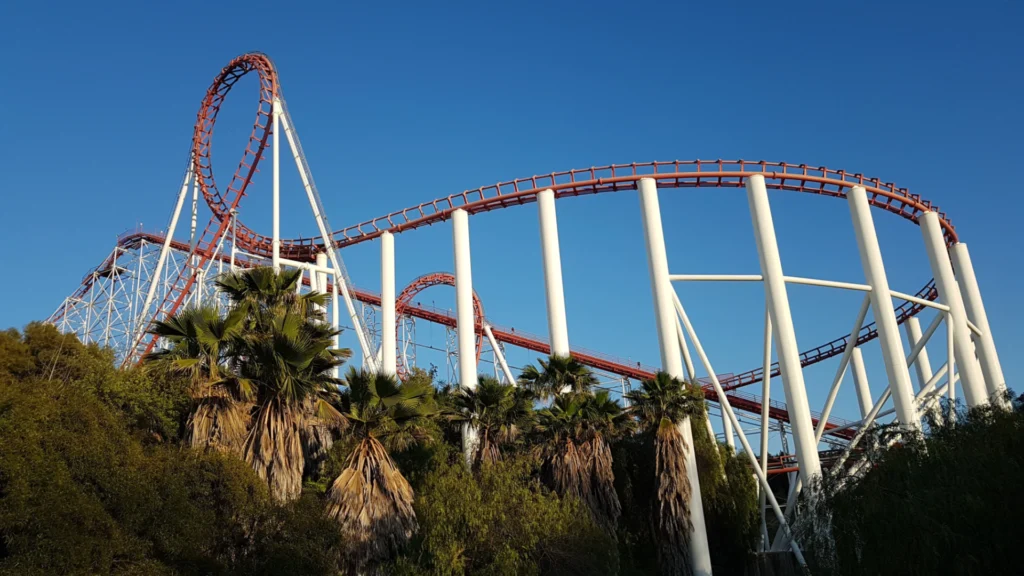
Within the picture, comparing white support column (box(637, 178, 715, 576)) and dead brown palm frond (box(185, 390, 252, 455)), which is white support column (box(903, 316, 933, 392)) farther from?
dead brown palm frond (box(185, 390, 252, 455))

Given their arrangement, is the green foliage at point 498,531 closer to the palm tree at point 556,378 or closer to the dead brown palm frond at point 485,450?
the dead brown palm frond at point 485,450

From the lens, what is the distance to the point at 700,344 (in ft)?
73.2

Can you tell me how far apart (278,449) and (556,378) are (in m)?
8.04

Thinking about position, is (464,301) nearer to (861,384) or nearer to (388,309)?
(388,309)

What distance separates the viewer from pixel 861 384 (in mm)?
32844

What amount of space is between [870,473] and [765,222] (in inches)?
415

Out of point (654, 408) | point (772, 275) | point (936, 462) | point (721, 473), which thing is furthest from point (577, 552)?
point (772, 275)

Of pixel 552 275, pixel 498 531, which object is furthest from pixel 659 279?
pixel 498 531

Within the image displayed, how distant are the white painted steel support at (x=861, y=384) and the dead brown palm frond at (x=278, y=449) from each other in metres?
25.6

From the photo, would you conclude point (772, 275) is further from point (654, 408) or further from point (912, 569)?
point (912, 569)

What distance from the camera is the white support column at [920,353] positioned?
→ 31.1 metres

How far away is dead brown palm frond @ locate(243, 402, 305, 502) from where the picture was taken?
13.3m

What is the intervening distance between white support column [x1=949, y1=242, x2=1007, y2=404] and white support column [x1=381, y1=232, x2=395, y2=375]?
63.4 ft

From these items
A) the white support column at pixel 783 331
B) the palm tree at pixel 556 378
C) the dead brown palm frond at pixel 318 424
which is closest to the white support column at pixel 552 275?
the palm tree at pixel 556 378
